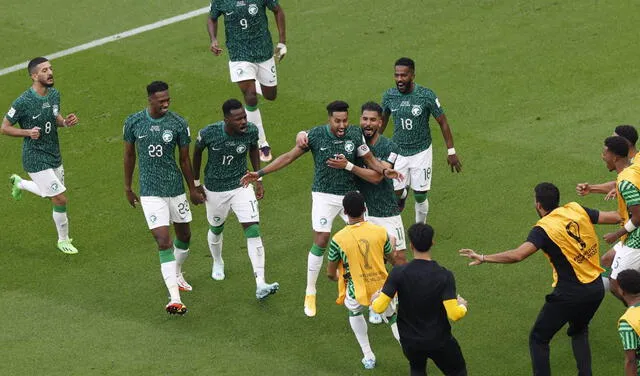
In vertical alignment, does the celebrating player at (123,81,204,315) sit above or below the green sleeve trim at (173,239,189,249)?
above

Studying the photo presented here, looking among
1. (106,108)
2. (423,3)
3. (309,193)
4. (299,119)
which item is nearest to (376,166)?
(309,193)

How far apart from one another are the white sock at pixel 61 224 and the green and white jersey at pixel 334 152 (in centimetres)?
414

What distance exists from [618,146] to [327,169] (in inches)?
137

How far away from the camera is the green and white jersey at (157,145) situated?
14.7 meters

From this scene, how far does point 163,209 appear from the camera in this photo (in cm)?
1482

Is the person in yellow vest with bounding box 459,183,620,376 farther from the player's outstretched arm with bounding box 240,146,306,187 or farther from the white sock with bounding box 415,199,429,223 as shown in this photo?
the white sock with bounding box 415,199,429,223

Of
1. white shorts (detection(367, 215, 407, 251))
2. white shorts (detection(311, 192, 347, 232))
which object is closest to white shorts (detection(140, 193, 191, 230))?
white shorts (detection(311, 192, 347, 232))

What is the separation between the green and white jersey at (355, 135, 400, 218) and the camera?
14484 millimetres

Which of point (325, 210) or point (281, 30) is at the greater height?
point (281, 30)

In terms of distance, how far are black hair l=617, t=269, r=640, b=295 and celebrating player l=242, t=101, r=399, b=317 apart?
3646 mm

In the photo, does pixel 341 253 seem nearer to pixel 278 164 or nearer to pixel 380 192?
pixel 380 192

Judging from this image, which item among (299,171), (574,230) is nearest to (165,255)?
(299,171)

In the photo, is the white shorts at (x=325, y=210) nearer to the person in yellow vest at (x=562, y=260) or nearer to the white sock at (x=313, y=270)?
the white sock at (x=313, y=270)

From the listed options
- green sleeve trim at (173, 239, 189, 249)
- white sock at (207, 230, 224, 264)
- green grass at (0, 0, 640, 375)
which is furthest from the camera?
white sock at (207, 230, 224, 264)
